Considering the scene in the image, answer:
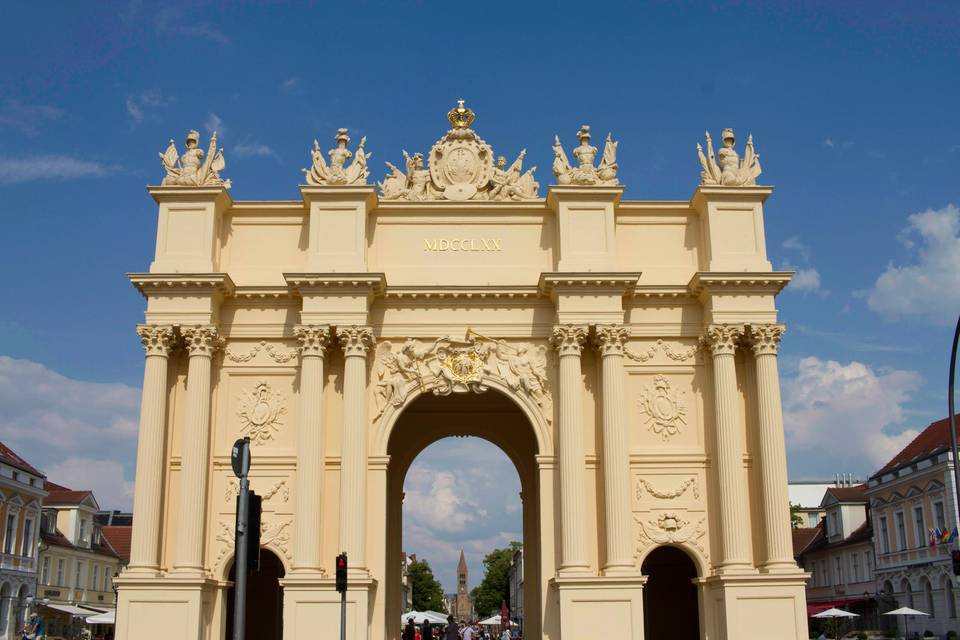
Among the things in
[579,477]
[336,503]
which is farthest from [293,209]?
[579,477]

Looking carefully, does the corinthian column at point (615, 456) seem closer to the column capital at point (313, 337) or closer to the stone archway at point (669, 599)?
the stone archway at point (669, 599)

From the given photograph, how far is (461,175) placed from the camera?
29.9 m

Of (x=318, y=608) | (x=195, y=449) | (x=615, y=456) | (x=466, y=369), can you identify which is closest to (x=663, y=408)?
(x=615, y=456)

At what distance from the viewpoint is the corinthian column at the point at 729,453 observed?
2672 centimetres

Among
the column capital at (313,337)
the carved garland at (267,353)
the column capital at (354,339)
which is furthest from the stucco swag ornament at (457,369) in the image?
the carved garland at (267,353)

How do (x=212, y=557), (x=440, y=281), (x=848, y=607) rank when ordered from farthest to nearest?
(x=848, y=607), (x=440, y=281), (x=212, y=557)

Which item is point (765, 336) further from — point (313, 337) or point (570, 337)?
point (313, 337)

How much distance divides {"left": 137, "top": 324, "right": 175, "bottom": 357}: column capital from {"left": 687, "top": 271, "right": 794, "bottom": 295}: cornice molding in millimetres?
14097

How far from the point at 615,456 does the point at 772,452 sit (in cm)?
412

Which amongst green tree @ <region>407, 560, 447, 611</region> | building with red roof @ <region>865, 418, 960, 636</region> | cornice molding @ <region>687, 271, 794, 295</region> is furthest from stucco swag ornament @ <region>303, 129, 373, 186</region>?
green tree @ <region>407, 560, 447, 611</region>

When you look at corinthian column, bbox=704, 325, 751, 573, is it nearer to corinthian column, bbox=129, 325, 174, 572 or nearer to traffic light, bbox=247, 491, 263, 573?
corinthian column, bbox=129, 325, 174, 572

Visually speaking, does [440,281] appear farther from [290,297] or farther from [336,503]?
[336,503]

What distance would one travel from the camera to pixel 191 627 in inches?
1003

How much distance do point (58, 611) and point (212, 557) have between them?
3374 cm
